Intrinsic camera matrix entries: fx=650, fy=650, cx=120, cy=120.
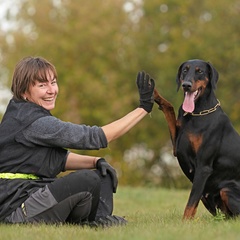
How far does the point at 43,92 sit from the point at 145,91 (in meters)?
0.99

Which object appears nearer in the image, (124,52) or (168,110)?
(168,110)

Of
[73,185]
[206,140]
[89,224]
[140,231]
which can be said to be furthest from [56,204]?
[206,140]

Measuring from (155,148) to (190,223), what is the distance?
1244 inches

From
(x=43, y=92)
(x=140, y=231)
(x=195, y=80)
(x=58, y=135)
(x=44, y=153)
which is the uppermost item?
(x=195, y=80)

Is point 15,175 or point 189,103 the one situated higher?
point 189,103

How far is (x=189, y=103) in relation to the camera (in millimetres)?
6914

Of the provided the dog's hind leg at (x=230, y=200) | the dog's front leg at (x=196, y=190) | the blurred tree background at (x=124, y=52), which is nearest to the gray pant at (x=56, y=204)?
the dog's front leg at (x=196, y=190)

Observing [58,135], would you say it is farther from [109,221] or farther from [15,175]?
[109,221]

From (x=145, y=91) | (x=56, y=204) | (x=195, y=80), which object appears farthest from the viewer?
(x=195, y=80)

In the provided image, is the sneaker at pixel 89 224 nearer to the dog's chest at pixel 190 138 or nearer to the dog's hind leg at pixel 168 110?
the dog's chest at pixel 190 138

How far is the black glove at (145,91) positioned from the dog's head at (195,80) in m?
0.65

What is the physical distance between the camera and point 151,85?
6.41 m

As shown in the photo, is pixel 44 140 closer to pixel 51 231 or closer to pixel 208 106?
pixel 51 231

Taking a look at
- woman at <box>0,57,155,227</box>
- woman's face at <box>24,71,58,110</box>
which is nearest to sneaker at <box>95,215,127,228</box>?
woman at <box>0,57,155,227</box>
